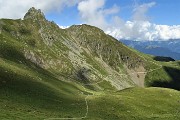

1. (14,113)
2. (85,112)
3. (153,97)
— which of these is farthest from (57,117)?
(153,97)

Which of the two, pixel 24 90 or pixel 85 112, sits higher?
pixel 24 90

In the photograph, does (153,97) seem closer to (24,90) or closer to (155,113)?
(155,113)

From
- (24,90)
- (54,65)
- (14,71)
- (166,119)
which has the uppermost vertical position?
(54,65)

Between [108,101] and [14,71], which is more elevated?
[14,71]

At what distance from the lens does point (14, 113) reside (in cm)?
5850

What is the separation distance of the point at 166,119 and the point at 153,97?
30.6 metres

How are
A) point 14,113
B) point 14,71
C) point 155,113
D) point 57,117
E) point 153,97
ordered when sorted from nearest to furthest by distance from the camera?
point 14,113
point 57,117
point 155,113
point 14,71
point 153,97

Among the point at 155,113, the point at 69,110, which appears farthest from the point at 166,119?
the point at 69,110

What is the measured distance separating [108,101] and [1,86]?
105 feet

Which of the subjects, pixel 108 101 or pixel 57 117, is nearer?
pixel 57 117

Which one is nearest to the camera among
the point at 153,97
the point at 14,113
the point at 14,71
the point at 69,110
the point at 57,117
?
the point at 14,113

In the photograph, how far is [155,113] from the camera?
3634 inches

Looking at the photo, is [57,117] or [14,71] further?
[14,71]

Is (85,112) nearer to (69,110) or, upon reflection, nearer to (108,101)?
(69,110)
